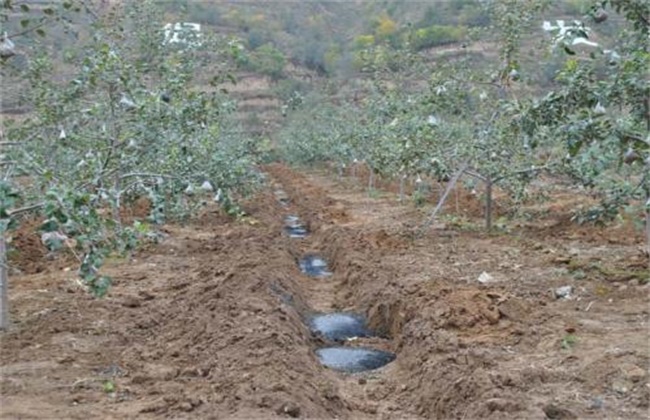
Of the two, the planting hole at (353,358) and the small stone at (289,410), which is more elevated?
the small stone at (289,410)

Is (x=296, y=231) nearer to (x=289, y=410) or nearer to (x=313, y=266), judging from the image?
(x=313, y=266)

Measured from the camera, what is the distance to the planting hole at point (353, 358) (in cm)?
695

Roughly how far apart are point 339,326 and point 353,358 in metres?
1.25

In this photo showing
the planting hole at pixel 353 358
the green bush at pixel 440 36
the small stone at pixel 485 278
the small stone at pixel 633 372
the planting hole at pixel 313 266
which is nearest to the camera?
the small stone at pixel 633 372

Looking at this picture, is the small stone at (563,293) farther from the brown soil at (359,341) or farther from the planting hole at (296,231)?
the planting hole at (296,231)

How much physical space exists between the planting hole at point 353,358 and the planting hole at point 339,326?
20.1 inches

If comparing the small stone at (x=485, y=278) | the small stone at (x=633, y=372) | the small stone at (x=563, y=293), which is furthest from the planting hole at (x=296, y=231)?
the small stone at (x=633, y=372)

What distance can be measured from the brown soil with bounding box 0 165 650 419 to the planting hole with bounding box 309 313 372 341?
0.52 feet

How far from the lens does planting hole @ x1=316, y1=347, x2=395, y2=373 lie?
695 cm

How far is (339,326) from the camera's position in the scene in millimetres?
8430

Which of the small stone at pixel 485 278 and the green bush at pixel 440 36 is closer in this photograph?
the small stone at pixel 485 278

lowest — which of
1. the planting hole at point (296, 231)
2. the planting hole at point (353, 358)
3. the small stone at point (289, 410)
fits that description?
the planting hole at point (296, 231)

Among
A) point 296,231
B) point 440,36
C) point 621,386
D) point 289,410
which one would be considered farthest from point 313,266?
point 440,36

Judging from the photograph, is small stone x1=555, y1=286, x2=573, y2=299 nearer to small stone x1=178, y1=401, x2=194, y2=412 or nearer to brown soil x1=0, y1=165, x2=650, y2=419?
brown soil x1=0, y1=165, x2=650, y2=419
